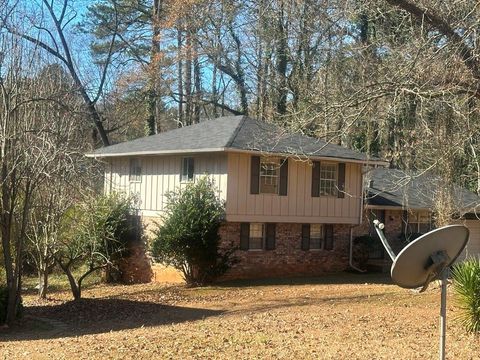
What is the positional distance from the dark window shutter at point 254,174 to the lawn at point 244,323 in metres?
3.16

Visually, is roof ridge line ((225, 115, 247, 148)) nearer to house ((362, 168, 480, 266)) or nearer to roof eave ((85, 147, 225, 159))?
roof eave ((85, 147, 225, 159))

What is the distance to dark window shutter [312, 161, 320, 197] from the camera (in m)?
23.9

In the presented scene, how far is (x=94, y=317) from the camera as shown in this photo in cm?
1711

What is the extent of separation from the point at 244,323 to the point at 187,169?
34.5ft

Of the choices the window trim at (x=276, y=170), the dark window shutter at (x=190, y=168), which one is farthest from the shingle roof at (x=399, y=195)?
the dark window shutter at (x=190, y=168)

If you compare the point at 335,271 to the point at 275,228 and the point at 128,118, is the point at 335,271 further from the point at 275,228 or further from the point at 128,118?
the point at 128,118

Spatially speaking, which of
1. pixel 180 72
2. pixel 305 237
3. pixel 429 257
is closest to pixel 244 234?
pixel 305 237

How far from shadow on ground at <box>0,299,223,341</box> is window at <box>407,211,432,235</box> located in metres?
13.3

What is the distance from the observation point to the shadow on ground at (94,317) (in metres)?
14.8

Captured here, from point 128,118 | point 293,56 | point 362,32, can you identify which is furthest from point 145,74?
point 362,32

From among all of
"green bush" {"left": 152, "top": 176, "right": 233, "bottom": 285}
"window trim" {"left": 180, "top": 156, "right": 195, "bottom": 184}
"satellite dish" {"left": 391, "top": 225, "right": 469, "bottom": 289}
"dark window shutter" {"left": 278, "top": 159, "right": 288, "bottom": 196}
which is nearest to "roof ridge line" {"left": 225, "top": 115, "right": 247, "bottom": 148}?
"green bush" {"left": 152, "top": 176, "right": 233, "bottom": 285}

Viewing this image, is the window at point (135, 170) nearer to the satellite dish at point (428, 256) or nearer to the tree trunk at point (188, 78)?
the tree trunk at point (188, 78)

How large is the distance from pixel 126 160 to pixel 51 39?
620cm

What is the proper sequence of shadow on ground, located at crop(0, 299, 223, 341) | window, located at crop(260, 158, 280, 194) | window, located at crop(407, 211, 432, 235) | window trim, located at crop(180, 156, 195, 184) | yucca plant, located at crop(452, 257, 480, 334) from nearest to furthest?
yucca plant, located at crop(452, 257, 480, 334)
shadow on ground, located at crop(0, 299, 223, 341)
window, located at crop(260, 158, 280, 194)
window trim, located at crop(180, 156, 195, 184)
window, located at crop(407, 211, 432, 235)
